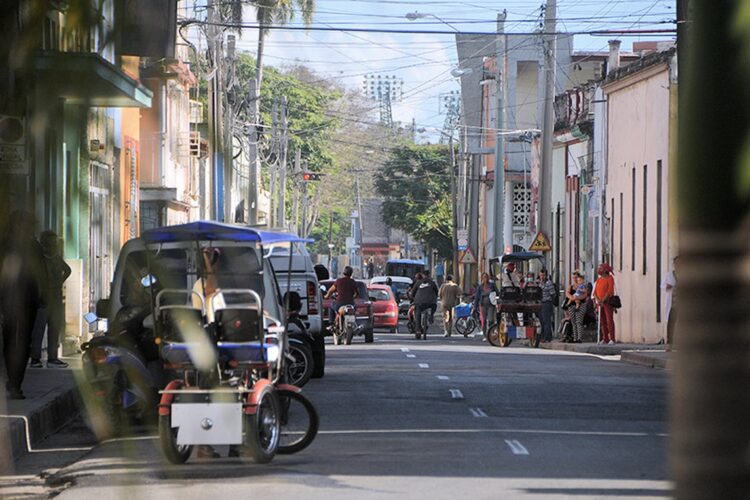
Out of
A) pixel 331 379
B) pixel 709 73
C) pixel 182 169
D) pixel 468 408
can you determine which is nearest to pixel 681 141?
pixel 709 73

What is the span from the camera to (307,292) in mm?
22766

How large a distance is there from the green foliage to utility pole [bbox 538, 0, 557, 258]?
2009 inches

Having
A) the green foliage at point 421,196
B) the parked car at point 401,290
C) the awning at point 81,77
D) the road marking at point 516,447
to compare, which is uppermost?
the green foliage at point 421,196

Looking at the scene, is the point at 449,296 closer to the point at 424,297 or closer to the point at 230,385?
the point at 424,297

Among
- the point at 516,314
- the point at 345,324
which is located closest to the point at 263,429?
the point at 345,324

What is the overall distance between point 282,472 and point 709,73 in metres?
10.3

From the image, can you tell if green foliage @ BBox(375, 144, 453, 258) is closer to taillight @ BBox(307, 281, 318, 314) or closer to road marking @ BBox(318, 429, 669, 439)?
taillight @ BBox(307, 281, 318, 314)

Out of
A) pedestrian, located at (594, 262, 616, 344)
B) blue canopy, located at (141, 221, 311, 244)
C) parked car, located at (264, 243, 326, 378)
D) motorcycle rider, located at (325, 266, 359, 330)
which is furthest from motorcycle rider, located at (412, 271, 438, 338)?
Result: blue canopy, located at (141, 221, 311, 244)

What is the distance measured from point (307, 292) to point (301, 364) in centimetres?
305

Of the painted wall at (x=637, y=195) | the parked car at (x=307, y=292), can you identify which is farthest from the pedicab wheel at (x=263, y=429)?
the painted wall at (x=637, y=195)

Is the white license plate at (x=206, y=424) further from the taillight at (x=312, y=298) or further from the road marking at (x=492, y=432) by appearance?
the taillight at (x=312, y=298)

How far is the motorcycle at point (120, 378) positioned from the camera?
254 centimetres

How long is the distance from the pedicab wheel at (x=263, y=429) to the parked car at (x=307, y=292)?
26.8 feet

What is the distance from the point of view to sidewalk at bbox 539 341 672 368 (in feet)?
85.7
